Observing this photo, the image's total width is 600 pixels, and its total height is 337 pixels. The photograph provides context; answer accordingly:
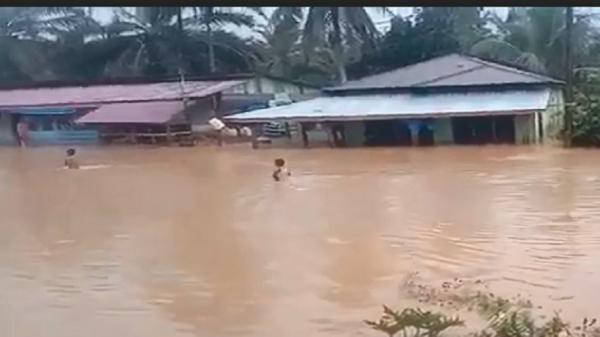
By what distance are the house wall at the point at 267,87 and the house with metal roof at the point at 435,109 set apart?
0.07 metres

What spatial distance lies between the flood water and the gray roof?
0.40 m

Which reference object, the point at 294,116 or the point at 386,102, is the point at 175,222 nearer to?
the point at 294,116

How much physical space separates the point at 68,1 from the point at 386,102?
2.49m

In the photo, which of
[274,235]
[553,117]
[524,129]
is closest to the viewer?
[553,117]

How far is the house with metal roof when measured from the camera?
303 cm

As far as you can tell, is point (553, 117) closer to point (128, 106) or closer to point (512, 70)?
point (512, 70)

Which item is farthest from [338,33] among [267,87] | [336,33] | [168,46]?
[168,46]

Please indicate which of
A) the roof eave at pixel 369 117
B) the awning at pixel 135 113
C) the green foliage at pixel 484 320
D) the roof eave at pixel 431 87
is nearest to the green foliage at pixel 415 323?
the green foliage at pixel 484 320

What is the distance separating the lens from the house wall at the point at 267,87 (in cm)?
295

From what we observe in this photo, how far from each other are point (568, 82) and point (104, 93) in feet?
4.71

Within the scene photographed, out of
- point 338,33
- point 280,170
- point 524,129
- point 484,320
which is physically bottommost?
point 484,320

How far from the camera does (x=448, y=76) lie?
124 inches

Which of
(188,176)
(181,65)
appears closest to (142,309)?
→ (181,65)

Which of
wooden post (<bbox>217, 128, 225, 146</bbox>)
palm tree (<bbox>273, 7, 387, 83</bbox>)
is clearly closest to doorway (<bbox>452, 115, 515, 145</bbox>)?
palm tree (<bbox>273, 7, 387, 83</bbox>)
